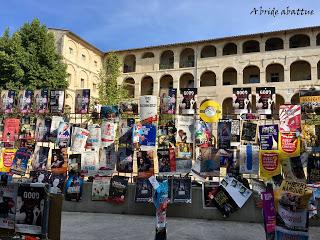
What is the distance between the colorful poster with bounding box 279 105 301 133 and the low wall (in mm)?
2236

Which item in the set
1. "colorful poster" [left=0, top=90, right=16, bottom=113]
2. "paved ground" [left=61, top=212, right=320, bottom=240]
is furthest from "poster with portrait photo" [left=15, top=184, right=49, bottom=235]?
"colorful poster" [left=0, top=90, right=16, bottom=113]

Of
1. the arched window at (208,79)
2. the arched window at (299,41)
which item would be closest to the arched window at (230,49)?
the arched window at (208,79)

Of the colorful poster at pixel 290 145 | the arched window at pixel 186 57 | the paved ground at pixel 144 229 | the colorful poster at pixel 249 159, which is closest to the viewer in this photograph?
the paved ground at pixel 144 229

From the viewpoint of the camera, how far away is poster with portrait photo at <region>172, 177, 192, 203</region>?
34.2 feet

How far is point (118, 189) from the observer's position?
11.0 meters

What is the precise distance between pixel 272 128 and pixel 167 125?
10.2ft

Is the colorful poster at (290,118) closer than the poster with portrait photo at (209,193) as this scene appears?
Yes

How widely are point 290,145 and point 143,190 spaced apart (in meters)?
4.46

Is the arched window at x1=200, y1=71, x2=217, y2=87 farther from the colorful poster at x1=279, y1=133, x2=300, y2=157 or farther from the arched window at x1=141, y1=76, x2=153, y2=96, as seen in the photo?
the colorful poster at x1=279, y1=133, x2=300, y2=157

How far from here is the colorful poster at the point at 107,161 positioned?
11094 millimetres

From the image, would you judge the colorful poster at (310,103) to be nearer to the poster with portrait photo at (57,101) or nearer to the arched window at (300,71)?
the poster with portrait photo at (57,101)

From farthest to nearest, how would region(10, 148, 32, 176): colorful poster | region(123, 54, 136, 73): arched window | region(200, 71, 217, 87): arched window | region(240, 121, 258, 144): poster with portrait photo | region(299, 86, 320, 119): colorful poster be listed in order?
1. region(123, 54, 136, 73): arched window
2. region(200, 71, 217, 87): arched window
3. region(10, 148, 32, 176): colorful poster
4. region(240, 121, 258, 144): poster with portrait photo
5. region(299, 86, 320, 119): colorful poster

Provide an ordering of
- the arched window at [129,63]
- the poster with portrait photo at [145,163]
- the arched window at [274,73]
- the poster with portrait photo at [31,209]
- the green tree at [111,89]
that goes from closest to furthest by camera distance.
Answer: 1. the poster with portrait photo at [31,209]
2. the poster with portrait photo at [145,163]
3. the green tree at [111,89]
4. the arched window at [274,73]
5. the arched window at [129,63]

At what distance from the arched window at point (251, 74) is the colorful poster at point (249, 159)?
95.9 ft
